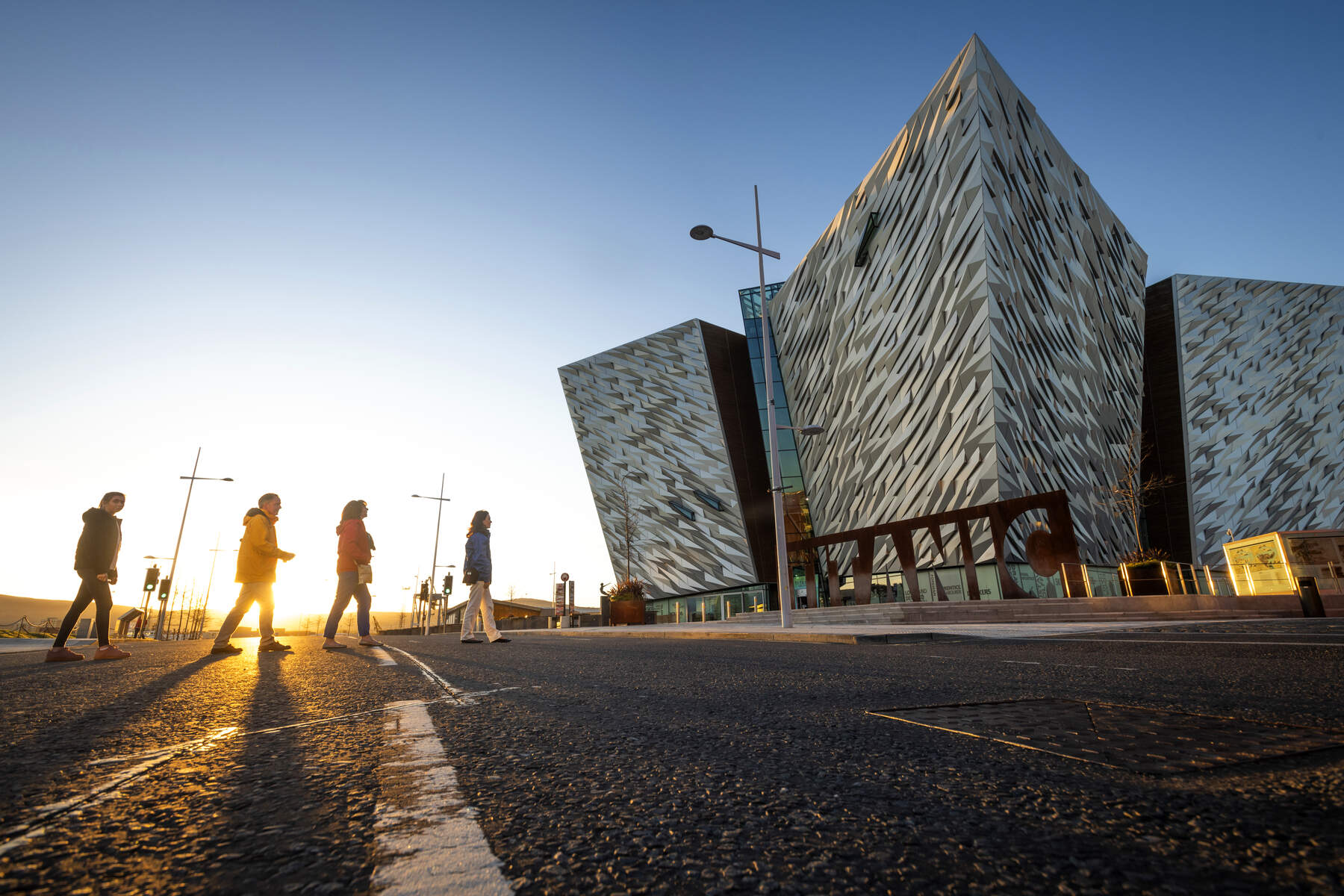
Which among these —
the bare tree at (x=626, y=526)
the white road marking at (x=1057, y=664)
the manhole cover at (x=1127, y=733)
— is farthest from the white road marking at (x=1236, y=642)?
the bare tree at (x=626, y=526)

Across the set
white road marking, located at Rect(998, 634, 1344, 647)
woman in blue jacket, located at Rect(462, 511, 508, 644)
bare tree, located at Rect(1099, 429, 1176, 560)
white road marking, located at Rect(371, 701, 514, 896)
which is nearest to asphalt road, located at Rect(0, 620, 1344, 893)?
white road marking, located at Rect(371, 701, 514, 896)

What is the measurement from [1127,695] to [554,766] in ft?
8.19

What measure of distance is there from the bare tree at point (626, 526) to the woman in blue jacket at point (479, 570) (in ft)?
107

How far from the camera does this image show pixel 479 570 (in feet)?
28.7

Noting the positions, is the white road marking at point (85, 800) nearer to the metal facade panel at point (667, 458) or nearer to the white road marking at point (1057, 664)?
the white road marking at point (1057, 664)

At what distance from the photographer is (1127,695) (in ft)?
8.94

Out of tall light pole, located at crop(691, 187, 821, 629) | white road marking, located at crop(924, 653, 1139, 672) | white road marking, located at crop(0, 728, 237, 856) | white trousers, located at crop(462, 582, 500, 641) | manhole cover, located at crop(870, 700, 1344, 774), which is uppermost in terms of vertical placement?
tall light pole, located at crop(691, 187, 821, 629)

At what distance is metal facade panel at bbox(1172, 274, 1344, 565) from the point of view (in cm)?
3422

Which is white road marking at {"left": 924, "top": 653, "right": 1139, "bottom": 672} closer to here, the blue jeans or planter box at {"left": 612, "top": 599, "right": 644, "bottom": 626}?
the blue jeans

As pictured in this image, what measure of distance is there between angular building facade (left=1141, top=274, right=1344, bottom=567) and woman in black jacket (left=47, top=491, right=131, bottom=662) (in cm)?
4464

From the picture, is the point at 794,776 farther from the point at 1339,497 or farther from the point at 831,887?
the point at 1339,497

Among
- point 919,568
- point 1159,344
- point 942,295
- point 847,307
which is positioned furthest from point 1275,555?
point 1159,344

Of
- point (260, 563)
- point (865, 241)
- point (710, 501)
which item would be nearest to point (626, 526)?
point (710, 501)

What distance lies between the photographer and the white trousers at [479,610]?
28.6 feet
